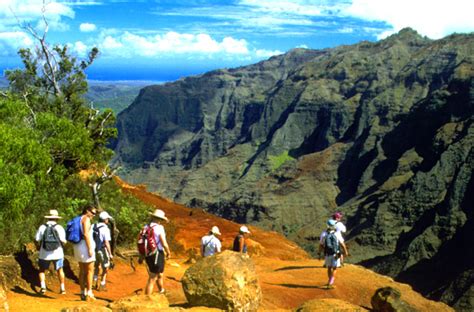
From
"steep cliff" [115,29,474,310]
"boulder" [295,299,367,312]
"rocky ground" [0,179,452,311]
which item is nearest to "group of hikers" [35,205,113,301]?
"rocky ground" [0,179,452,311]

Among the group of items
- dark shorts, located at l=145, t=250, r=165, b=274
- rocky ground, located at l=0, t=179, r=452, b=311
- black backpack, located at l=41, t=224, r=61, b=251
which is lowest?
rocky ground, located at l=0, t=179, r=452, b=311

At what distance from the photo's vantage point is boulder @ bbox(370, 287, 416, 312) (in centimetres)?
1495

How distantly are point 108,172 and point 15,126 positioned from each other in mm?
5629

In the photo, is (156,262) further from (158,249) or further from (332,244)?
(332,244)

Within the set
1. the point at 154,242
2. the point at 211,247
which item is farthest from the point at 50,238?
the point at 211,247

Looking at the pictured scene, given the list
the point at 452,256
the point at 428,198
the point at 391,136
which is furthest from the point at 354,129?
the point at 452,256

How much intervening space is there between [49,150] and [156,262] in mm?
11155

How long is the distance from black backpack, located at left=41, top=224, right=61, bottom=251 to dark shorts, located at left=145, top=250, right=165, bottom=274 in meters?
2.35

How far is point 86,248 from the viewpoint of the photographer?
13922mm

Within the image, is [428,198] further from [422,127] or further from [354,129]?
[354,129]

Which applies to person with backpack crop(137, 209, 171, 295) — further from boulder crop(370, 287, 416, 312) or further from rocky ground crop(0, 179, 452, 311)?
boulder crop(370, 287, 416, 312)

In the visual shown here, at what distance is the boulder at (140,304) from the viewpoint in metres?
11.9

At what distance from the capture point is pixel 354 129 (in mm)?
180625

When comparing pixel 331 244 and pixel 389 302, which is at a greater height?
pixel 331 244
